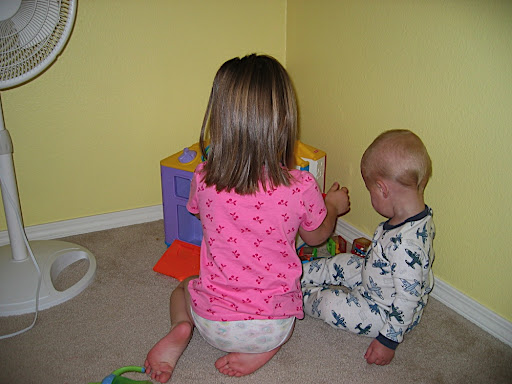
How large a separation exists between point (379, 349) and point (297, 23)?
1196 mm

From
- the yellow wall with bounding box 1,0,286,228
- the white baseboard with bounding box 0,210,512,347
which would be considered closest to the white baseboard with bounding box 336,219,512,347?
the white baseboard with bounding box 0,210,512,347

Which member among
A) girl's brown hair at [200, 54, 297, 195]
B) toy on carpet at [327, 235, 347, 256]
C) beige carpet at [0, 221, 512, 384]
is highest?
girl's brown hair at [200, 54, 297, 195]

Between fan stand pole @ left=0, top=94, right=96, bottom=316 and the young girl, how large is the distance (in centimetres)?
43

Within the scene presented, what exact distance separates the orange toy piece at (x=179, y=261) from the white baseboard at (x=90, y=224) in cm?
29

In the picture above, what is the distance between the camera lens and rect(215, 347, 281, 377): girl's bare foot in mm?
1097

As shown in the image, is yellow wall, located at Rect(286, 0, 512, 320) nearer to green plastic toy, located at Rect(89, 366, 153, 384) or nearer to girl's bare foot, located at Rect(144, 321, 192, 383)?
girl's bare foot, located at Rect(144, 321, 192, 383)

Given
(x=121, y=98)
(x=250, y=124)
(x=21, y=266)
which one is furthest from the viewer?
(x=121, y=98)

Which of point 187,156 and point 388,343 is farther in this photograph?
point 187,156

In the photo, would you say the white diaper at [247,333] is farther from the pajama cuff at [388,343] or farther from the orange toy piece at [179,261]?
the orange toy piece at [179,261]

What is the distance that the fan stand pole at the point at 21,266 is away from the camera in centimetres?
131

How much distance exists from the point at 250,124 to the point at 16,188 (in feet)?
2.74

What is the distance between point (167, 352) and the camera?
111cm

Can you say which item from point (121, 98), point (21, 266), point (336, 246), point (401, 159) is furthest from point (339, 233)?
point (21, 266)

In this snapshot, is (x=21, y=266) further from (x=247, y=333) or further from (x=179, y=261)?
(x=247, y=333)
